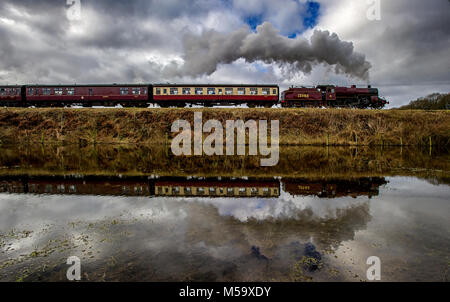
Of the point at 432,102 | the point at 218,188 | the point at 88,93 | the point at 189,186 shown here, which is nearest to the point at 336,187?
the point at 218,188

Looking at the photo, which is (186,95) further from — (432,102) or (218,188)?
(432,102)

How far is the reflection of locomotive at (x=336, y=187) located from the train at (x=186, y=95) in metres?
27.5

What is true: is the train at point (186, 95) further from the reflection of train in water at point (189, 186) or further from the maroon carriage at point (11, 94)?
the reflection of train in water at point (189, 186)

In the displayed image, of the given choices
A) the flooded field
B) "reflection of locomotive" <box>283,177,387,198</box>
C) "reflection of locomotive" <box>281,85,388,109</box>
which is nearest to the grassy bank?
"reflection of locomotive" <box>281,85,388,109</box>

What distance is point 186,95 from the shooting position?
38.4 m

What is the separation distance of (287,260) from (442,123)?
43.6 meters

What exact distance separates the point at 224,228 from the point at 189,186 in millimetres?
5177

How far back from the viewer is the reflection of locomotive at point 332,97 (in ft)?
129

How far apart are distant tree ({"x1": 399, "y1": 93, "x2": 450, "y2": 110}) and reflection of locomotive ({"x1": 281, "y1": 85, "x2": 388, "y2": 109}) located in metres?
38.8

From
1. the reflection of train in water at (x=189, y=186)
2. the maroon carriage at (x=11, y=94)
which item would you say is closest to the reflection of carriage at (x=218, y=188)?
the reflection of train in water at (x=189, y=186)
